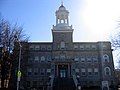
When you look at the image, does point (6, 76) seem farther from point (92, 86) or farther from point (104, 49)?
point (104, 49)

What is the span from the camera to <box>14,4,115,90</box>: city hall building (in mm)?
50562

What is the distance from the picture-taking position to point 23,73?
164 ft

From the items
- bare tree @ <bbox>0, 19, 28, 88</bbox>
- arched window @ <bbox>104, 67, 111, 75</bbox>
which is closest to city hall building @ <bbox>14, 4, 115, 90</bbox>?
arched window @ <bbox>104, 67, 111, 75</bbox>

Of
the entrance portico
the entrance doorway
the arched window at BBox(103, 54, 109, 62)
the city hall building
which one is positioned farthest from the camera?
the arched window at BBox(103, 54, 109, 62)

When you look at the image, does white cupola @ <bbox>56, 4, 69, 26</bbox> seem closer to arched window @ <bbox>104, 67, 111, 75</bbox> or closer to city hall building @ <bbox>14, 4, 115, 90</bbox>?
city hall building @ <bbox>14, 4, 115, 90</bbox>

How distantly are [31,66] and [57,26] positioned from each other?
12205mm

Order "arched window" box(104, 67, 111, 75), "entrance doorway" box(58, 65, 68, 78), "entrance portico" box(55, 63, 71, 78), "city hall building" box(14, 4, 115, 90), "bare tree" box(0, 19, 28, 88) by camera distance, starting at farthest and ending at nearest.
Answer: "arched window" box(104, 67, 111, 75)
"entrance doorway" box(58, 65, 68, 78)
"city hall building" box(14, 4, 115, 90)
"entrance portico" box(55, 63, 71, 78)
"bare tree" box(0, 19, 28, 88)

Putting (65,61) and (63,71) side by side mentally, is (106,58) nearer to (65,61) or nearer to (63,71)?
(65,61)

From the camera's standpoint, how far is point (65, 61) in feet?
165

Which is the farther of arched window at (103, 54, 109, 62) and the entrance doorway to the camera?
arched window at (103, 54, 109, 62)

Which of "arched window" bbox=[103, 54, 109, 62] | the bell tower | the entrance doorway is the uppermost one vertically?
the bell tower

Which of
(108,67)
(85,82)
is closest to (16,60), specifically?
(85,82)

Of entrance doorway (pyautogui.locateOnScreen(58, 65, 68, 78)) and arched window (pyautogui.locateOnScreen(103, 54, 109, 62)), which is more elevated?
arched window (pyautogui.locateOnScreen(103, 54, 109, 62))

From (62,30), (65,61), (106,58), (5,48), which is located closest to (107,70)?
(106,58)
